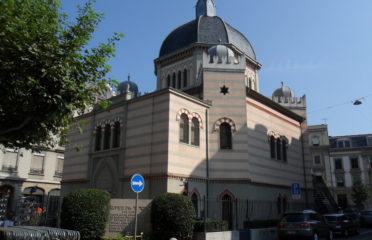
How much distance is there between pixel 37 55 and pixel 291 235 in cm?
1328

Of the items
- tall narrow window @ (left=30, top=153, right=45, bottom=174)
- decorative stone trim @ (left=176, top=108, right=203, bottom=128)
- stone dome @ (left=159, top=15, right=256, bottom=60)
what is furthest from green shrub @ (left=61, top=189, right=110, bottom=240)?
tall narrow window @ (left=30, top=153, right=45, bottom=174)

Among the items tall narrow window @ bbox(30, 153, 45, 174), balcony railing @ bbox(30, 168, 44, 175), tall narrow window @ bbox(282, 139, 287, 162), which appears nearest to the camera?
tall narrow window @ bbox(282, 139, 287, 162)

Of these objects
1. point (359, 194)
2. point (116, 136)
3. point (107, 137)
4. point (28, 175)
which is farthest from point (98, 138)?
point (359, 194)

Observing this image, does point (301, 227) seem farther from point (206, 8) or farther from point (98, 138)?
point (206, 8)

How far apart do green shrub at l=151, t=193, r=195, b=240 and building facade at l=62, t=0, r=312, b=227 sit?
3.61 meters

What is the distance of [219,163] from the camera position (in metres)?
20.8

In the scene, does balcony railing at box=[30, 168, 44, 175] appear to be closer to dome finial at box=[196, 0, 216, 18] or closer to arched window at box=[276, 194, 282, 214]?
dome finial at box=[196, 0, 216, 18]

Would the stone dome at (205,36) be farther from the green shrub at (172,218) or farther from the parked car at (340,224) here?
the green shrub at (172,218)

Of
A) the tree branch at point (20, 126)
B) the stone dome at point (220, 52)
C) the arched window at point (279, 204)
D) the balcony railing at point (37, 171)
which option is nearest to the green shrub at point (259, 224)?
the arched window at point (279, 204)

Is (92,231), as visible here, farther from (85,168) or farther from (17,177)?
(17,177)

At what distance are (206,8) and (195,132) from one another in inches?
632

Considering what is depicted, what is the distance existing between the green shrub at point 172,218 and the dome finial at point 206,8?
21735 mm

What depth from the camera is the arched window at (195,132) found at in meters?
20.5

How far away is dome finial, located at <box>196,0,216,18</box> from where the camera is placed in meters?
31.9
